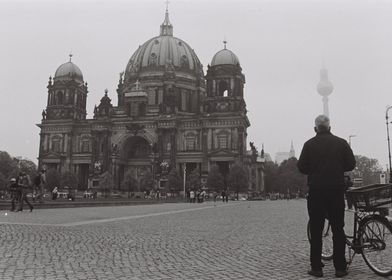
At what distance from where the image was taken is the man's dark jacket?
659 cm

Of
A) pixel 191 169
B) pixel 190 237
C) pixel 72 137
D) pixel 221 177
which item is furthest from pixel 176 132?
pixel 190 237

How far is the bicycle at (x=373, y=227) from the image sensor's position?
657 centimetres

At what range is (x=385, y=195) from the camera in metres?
6.96

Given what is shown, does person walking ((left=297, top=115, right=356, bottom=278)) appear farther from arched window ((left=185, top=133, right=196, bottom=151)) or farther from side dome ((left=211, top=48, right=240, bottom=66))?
side dome ((left=211, top=48, right=240, bottom=66))

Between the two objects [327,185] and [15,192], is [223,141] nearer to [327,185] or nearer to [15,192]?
[15,192]

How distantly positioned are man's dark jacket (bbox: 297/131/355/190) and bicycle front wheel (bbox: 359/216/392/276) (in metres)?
0.79

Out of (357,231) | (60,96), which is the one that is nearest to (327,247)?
(357,231)

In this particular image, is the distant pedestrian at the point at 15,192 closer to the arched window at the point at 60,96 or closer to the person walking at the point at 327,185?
the person walking at the point at 327,185

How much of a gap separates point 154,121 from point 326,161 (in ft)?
273

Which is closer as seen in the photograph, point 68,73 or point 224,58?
point 224,58

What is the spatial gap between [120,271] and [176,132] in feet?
264

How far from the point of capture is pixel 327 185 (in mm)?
6547

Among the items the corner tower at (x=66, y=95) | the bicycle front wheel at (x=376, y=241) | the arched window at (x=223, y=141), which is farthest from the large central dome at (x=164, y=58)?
the bicycle front wheel at (x=376, y=241)

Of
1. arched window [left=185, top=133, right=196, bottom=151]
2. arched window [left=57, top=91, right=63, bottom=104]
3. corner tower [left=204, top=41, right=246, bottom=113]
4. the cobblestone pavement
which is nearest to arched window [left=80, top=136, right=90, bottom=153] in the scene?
arched window [left=57, top=91, right=63, bottom=104]
